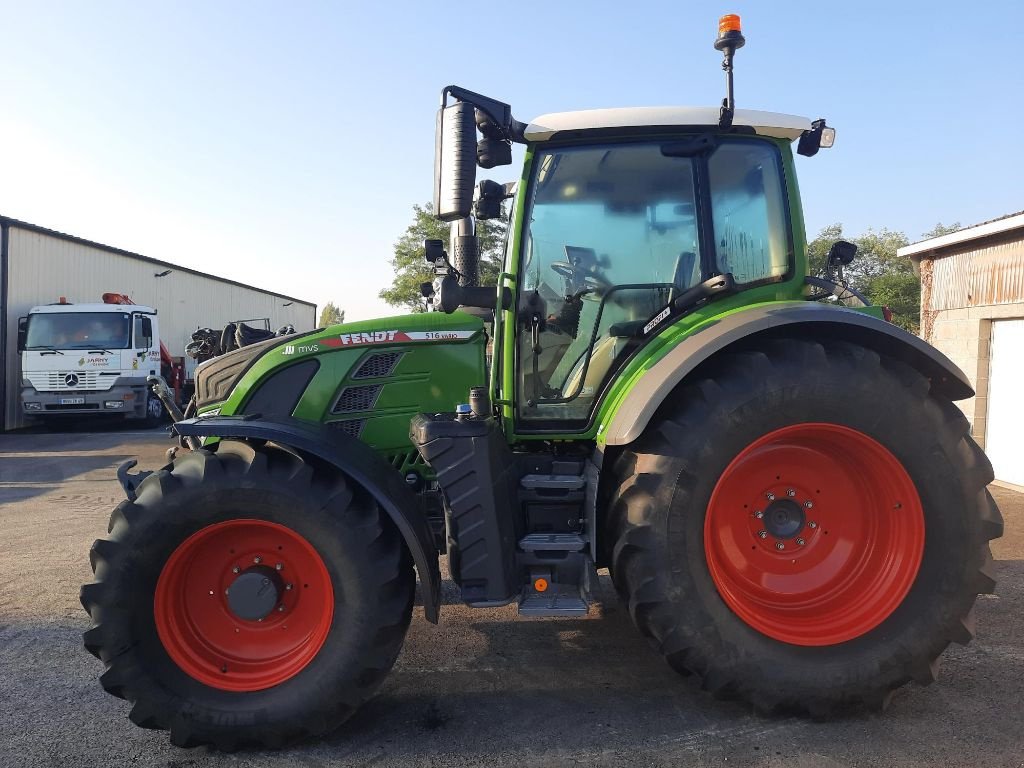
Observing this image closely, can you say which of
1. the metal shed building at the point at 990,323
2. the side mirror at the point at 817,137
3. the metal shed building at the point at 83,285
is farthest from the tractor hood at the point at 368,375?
the metal shed building at the point at 83,285

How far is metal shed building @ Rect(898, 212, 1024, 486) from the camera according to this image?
7.74 meters

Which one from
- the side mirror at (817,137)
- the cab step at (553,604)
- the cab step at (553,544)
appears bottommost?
the cab step at (553,604)

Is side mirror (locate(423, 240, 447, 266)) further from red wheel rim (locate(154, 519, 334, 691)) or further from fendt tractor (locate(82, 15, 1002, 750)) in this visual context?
red wheel rim (locate(154, 519, 334, 691))

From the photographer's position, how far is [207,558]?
9.07ft

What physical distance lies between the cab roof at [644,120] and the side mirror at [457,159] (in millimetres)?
557

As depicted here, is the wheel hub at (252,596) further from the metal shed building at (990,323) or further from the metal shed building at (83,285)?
the metal shed building at (83,285)

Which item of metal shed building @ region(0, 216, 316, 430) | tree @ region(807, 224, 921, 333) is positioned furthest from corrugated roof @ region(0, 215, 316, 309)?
tree @ region(807, 224, 921, 333)

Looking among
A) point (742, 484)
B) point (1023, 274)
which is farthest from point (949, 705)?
point (1023, 274)

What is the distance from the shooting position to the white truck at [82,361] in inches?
504

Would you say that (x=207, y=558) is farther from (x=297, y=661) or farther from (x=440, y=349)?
(x=440, y=349)

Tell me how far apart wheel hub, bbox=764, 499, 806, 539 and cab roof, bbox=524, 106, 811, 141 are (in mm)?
1759

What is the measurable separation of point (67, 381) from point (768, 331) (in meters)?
13.9

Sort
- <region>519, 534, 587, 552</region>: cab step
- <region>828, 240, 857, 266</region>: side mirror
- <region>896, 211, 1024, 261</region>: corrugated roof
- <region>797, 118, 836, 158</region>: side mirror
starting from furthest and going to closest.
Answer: <region>896, 211, 1024, 261</region>: corrugated roof
<region>828, 240, 857, 266</region>: side mirror
<region>797, 118, 836, 158</region>: side mirror
<region>519, 534, 587, 552</region>: cab step

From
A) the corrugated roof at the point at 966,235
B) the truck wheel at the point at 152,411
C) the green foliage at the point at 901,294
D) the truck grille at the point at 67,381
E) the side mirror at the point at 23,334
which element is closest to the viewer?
the corrugated roof at the point at 966,235
